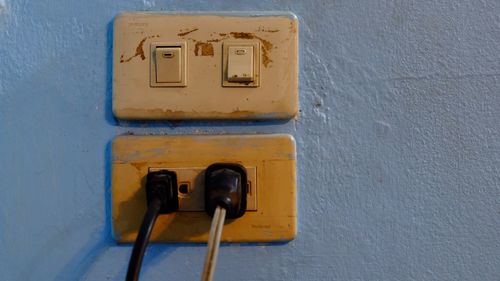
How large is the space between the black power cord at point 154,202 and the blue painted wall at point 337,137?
6 cm

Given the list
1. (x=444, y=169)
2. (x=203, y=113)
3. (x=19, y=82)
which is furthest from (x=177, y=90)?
(x=444, y=169)

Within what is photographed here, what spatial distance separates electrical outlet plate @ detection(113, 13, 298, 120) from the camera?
0.52 metres

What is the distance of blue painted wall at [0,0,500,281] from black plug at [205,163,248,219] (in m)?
0.05

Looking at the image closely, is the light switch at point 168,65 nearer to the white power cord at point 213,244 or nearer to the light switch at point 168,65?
the light switch at point 168,65

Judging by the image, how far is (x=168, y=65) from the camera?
51 cm

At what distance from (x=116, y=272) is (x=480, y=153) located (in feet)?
1.40

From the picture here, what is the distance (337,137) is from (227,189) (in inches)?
5.5

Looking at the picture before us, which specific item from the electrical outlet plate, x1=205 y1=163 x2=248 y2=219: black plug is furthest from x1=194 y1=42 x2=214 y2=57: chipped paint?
x1=205 y1=163 x2=248 y2=219: black plug

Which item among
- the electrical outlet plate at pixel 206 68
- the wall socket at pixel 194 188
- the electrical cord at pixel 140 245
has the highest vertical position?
the electrical outlet plate at pixel 206 68

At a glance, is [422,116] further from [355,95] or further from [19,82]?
[19,82]

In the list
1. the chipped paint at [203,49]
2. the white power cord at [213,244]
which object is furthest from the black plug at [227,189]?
the chipped paint at [203,49]

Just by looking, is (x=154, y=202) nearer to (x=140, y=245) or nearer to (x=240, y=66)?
(x=140, y=245)

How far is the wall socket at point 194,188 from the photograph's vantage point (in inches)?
20.3

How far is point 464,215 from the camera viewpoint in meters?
0.53
